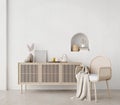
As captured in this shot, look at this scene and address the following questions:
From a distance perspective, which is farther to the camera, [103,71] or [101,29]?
[101,29]

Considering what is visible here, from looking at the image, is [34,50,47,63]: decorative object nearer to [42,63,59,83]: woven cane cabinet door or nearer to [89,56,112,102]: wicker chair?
[42,63,59,83]: woven cane cabinet door

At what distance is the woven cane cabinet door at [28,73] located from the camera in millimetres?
6016

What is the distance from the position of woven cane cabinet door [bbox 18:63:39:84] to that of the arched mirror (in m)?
1.08

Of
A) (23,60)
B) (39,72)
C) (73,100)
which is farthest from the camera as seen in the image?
(23,60)

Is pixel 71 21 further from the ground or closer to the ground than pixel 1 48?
further from the ground

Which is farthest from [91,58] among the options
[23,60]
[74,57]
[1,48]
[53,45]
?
[1,48]

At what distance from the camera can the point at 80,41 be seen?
6715 mm

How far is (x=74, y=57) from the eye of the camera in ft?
21.3

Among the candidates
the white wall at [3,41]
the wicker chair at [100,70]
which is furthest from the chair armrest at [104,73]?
the white wall at [3,41]

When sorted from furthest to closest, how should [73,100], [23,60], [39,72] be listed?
[23,60], [39,72], [73,100]

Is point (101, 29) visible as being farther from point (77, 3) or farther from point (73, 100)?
point (73, 100)

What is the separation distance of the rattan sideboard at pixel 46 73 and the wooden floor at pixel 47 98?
0.24 m

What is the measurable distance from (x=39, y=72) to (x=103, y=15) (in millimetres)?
1997

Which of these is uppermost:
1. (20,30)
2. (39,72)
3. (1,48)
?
(20,30)
